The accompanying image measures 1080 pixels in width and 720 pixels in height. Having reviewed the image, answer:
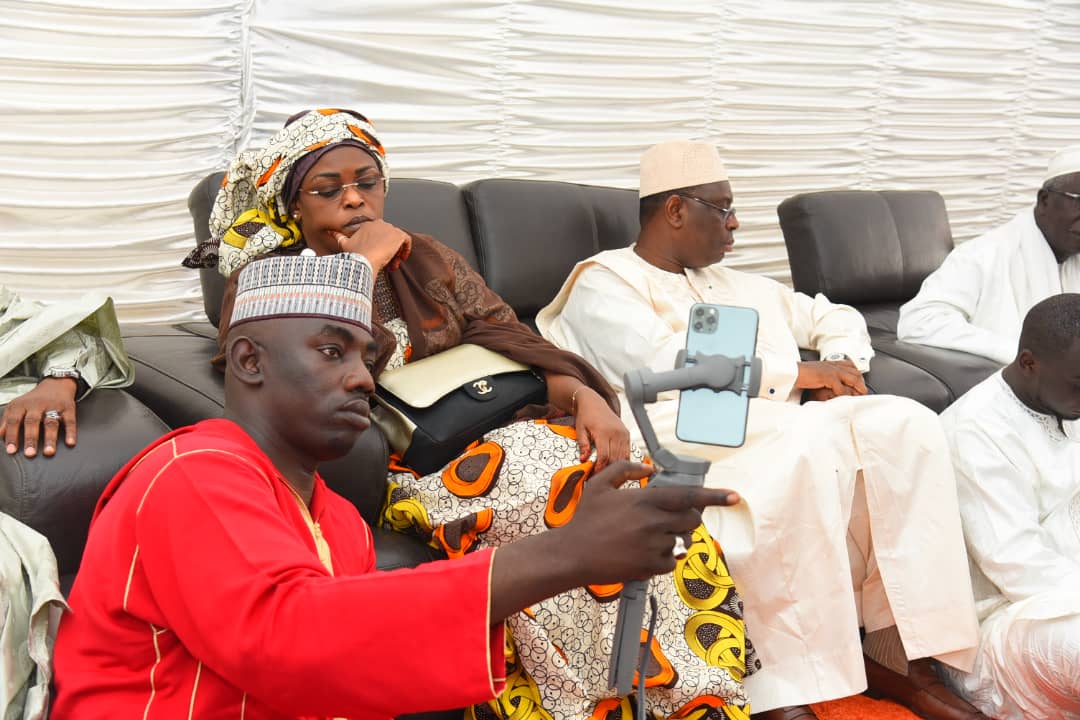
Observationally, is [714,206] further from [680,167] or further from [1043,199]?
[1043,199]

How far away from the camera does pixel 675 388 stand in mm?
1064

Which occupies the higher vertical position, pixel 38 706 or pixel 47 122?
pixel 47 122

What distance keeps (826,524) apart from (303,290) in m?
1.48

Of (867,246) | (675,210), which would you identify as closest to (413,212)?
(675,210)

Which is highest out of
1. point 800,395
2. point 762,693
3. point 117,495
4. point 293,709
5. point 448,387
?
point 117,495

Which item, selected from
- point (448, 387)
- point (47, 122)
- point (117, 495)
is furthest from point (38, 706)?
point (47, 122)

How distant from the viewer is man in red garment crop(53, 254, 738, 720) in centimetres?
109

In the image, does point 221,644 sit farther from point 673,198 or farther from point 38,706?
point 673,198

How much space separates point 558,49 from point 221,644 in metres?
3.20

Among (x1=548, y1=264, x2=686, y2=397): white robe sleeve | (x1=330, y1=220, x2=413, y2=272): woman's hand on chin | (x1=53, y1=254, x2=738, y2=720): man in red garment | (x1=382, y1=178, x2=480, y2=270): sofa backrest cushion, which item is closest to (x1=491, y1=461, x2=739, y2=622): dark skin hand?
(x1=53, y1=254, x2=738, y2=720): man in red garment

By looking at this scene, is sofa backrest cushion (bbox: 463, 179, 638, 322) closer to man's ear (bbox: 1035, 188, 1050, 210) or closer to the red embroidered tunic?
man's ear (bbox: 1035, 188, 1050, 210)

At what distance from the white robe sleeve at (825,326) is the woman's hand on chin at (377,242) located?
1498 mm

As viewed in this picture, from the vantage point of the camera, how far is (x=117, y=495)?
1.33 m

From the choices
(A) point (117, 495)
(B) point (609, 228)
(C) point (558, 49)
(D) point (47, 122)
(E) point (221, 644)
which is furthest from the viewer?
(C) point (558, 49)
